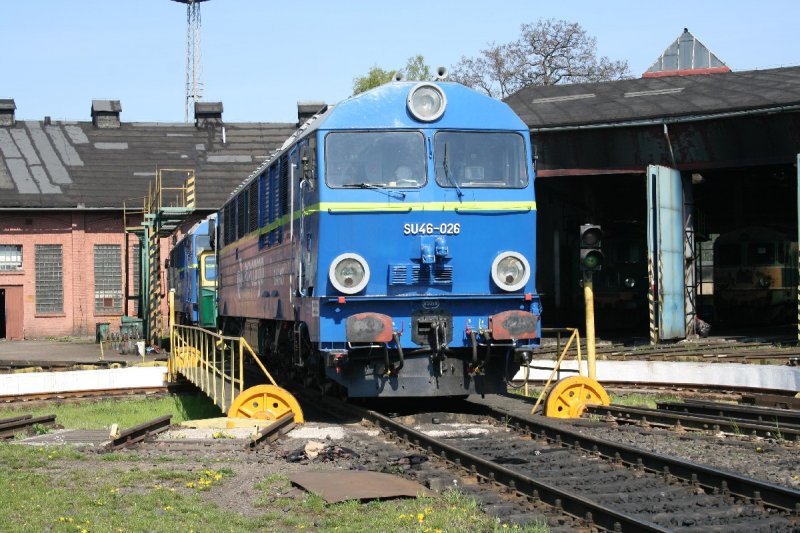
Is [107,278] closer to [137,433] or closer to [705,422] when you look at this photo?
[137,433]

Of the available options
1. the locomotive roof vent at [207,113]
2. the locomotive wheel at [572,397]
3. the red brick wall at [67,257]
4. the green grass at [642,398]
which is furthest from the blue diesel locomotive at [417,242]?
the locomotive roof vent at [207,113]

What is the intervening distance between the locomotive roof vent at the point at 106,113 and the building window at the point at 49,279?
8.47m

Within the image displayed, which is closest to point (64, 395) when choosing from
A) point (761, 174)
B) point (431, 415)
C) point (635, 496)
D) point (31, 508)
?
point (431, 415)

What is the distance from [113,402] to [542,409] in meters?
10.1

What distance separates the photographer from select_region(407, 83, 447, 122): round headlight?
1341 centimetres

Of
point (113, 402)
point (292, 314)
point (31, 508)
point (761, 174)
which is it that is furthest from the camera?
point (761, 174)

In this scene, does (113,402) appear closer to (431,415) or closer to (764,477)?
(431,415)

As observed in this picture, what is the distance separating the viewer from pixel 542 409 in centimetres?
1399

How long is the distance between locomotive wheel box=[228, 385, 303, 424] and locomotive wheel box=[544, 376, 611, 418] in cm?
314

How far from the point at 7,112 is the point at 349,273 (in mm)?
43292

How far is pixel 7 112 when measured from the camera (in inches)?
2032

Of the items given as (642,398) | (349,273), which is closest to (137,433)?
(349,273)

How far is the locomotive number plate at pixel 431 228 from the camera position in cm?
1318

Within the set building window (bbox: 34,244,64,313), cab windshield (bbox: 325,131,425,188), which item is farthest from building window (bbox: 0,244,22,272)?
cab windshield (bbox: 325,131,425,188)
